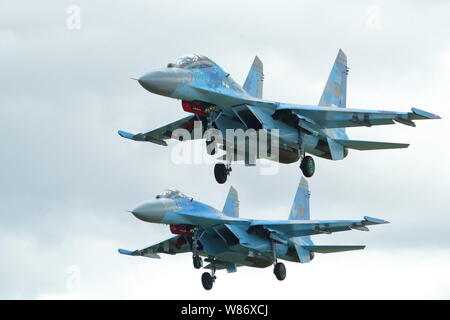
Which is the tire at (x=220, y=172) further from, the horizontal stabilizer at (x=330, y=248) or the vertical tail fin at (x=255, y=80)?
the horizontal stabilizer at (x=330, y=248)

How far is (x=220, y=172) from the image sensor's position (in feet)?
198

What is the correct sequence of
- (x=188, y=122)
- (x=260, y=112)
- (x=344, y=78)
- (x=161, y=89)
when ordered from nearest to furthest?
(x=161, y=89) < (x=260, y=112) < (x=188, y=122) < (x=344, y=78)

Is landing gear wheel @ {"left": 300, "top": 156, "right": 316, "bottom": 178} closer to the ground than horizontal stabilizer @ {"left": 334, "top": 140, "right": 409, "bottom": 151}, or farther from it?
closer to the ground

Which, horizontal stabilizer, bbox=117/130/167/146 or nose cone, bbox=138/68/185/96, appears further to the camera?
horizontal stabilizer, bbox=117/130/167/146

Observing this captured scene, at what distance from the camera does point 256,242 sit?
69.6m

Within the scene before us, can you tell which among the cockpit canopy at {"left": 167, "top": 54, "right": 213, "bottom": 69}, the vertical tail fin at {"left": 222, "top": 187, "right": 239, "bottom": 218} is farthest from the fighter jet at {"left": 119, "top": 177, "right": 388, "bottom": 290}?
the cockpit canopy at {"left": 167, "top": 54, "right": 213, "bottom": 69}

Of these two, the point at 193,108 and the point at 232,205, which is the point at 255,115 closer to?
the point at 193,108

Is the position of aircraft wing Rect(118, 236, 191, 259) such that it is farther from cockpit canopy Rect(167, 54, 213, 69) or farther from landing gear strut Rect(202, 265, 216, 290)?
cockpit canopy Rect(167, 54, 213, 69)

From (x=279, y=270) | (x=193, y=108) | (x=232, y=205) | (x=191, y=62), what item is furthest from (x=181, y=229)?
(x=191, y=62)

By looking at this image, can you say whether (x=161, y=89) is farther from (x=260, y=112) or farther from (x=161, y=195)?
(x=161, y=195)

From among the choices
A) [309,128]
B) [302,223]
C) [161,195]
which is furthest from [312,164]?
[161,195]

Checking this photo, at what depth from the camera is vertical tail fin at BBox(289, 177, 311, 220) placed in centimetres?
7631

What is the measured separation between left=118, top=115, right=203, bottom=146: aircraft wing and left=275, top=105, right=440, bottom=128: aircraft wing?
551 cm

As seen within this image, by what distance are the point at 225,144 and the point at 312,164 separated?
15.4ft
